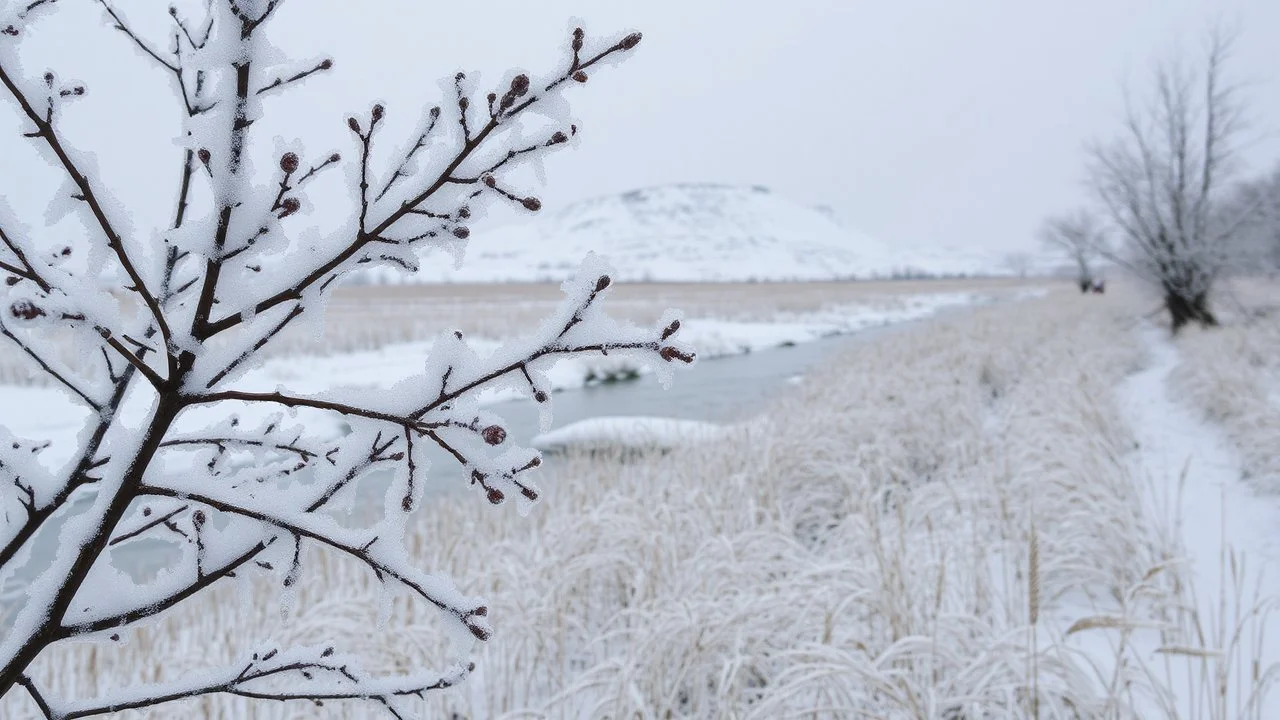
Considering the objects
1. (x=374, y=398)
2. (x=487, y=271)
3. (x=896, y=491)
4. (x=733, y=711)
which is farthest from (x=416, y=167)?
(x=487, y=271)

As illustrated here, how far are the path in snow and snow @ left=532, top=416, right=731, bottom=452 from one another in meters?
3.34

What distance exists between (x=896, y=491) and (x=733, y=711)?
99.0 inches

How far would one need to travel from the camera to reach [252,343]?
89 cm

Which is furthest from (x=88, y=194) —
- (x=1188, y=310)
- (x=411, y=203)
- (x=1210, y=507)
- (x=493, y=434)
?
(x=1188, y=310)

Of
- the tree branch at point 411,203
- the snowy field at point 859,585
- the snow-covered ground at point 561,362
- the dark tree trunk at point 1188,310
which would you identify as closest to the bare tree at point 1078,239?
the dark tree trunk at point 1188,310

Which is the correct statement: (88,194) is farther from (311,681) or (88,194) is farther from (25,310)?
(311,681)

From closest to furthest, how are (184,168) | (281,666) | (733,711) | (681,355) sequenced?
(681,355) → (281,666) → (184,168) → (733,711)

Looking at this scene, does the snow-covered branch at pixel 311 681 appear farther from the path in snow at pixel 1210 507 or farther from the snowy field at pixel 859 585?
the path in snow at pixel 1210 507

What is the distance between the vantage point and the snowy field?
2.22 m

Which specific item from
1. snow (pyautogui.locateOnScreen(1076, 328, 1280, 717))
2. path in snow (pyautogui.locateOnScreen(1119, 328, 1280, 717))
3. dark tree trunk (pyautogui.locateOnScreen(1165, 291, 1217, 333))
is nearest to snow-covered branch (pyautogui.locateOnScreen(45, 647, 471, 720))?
snow (pyautogui.locateOnScreen(1076, 328, 1280, 717))

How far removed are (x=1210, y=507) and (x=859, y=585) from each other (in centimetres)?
285

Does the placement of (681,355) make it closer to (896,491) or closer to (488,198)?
(488,198)

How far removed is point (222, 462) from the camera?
1165 millimetres

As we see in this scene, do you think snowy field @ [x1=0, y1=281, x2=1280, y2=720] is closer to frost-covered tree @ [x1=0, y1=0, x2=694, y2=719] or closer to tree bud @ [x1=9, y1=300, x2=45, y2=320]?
frost-covered tree @ [x1=0, y1=0, x2=694, y2=719]
